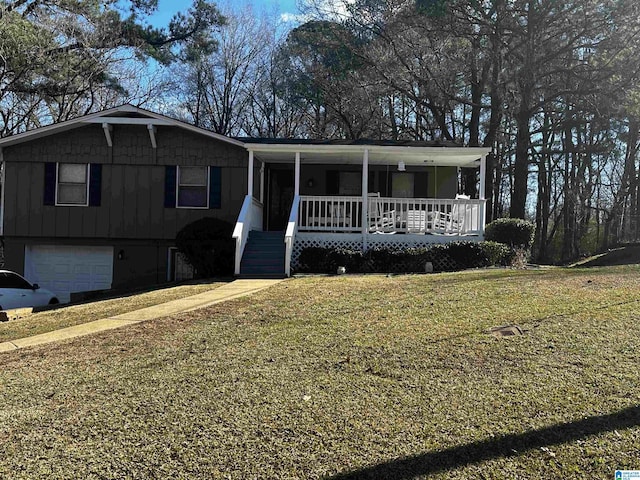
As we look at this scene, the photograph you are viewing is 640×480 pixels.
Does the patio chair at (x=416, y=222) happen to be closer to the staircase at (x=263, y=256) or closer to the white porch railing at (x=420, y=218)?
the white porch railing at (x=420, y=218)

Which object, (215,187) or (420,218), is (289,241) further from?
(215,187)

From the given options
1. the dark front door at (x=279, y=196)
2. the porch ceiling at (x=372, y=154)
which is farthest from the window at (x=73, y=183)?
the dark front door at (x=279, y=196)

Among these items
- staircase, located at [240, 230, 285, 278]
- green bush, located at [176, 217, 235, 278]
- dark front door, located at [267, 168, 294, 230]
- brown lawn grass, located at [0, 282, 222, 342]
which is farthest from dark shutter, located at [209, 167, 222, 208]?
brown lawn grass, located at [0, 282, 222, 342]

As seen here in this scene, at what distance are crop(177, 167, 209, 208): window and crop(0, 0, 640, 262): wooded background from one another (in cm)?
766

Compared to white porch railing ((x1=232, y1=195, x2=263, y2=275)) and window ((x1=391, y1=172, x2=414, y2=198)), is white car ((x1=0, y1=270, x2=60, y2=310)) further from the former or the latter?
window ((x1=391, y1=172, x2=414, y2=198))

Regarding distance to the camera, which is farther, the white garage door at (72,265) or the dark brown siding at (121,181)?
the white garage door at (72,265)

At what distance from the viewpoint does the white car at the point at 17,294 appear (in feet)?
35.5

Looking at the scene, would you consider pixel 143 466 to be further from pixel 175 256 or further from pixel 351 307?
pixel 175 256

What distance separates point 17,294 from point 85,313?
416cm

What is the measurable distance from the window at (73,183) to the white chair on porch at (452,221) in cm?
989

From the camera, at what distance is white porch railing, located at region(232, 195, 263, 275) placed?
11539 millimetres

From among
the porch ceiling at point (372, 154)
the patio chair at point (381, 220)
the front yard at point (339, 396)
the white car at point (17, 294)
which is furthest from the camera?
the porch ceiling at point (372, 154)

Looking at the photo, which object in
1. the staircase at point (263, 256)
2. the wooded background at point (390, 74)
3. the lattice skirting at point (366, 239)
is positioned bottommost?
the staircase at point (263, 256)

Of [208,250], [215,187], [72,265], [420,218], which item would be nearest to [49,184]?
[72,265]
